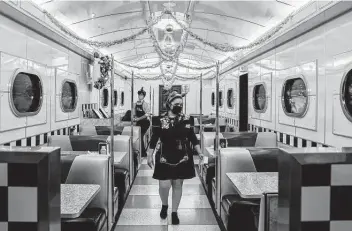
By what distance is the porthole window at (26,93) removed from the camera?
4223 mm

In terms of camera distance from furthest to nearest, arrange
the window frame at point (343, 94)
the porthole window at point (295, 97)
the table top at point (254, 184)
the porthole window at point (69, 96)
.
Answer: the porthole window at point (69, 96), the porthole window at point (295, 97), the window frame at point (343, 94), the table top at point (254, 184)

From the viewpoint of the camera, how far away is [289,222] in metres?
1.39

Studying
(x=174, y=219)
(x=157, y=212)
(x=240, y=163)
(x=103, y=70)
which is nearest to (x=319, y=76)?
(x=240, y=163)

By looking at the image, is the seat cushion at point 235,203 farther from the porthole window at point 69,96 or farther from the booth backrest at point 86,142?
the porthole window at point 69,96

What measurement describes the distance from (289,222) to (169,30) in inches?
258

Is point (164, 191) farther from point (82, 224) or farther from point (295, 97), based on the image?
point (295, 97)

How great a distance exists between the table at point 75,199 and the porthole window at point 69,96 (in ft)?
13.1

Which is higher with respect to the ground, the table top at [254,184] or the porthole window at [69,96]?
the porthole window at [69,96]

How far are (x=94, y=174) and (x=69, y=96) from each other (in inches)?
159

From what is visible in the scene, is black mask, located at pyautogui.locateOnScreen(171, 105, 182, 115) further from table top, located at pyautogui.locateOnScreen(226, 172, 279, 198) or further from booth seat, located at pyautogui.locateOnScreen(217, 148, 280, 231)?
table top, located at pyautogui.locateOnScreen(226, 172, 279, 198)

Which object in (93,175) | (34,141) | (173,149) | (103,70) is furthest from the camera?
(103,70)

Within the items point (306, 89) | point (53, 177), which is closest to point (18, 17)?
point (53, 177)

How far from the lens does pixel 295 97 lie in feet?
16.8

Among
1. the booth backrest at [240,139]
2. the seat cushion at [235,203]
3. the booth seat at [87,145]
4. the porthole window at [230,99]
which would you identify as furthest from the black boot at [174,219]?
the porthole window at [230,99]
